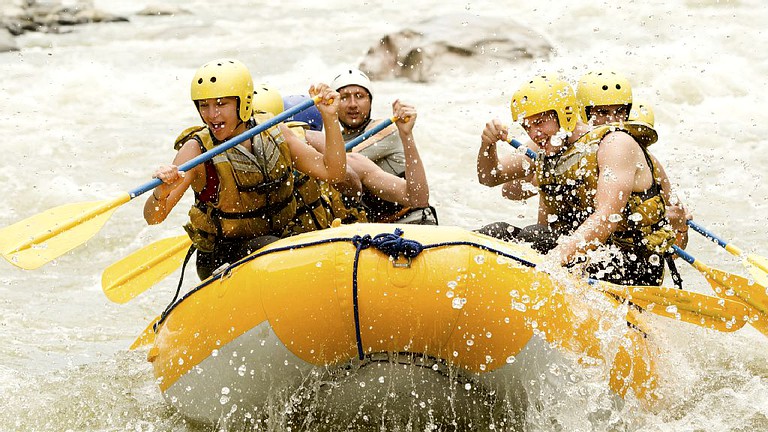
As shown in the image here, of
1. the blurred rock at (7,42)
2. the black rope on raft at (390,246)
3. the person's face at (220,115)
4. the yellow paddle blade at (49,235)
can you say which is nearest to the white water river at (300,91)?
the blurred rock at (7,42)

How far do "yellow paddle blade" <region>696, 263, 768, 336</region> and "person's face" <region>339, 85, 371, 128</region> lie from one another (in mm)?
2166

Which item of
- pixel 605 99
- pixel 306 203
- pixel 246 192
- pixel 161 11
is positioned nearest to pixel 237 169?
pixel 246 192

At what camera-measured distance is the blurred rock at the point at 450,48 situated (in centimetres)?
1446

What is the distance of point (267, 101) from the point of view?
5.35 m

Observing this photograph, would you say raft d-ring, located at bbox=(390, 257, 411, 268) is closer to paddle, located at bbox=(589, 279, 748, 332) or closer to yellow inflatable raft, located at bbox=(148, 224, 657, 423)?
yellow inflatable raft, located at bbox=(148, 224, 657, 423)

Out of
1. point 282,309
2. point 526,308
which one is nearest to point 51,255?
point 282,309

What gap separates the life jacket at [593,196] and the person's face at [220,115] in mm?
1464

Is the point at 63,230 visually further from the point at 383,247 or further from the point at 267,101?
the point at 383,247

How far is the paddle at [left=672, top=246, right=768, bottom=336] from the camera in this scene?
4.36 metres

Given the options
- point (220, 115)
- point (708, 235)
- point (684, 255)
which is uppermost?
point (220, 115)

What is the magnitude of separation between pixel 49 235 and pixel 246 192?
0.89 meters

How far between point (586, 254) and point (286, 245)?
4.08ft

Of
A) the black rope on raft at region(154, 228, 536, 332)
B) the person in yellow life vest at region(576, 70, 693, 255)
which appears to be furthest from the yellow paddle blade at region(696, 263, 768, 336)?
the black rope on raft at region(154, 228, 536, 332)

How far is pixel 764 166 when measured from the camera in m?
11.1
